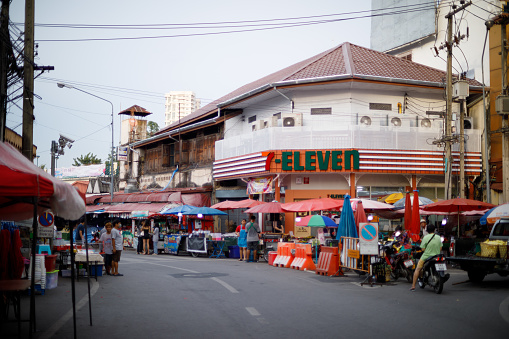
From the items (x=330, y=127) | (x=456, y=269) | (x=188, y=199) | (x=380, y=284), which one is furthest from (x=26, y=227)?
(x=188, y=199)

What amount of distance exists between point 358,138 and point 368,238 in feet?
46.7

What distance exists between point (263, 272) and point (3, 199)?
11.4 m

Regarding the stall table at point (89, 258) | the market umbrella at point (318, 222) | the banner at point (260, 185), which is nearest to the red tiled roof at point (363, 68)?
the banner at point (260, 185)

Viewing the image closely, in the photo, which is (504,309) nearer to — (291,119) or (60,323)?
(60,323)

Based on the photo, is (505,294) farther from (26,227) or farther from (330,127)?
(330,127)

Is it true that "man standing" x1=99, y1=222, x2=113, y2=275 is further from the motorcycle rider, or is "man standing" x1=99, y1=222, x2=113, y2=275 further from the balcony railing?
the balcony railing

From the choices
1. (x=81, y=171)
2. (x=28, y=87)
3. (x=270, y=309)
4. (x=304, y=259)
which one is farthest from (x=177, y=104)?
(x=270, y=309)

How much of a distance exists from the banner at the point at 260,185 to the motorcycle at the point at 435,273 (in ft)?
58.2

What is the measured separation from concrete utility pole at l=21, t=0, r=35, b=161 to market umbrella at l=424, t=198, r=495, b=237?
50.6 ft

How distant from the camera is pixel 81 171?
64188 mm

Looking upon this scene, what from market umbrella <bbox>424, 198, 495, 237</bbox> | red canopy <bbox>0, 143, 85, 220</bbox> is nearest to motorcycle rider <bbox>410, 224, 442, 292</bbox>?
market umbrella <bbox>424, 198, 495, 237</bbox>

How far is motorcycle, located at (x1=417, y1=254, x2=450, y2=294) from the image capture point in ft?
45.8

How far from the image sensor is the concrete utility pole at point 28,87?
15.3 meters

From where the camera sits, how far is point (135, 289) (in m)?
15.0
